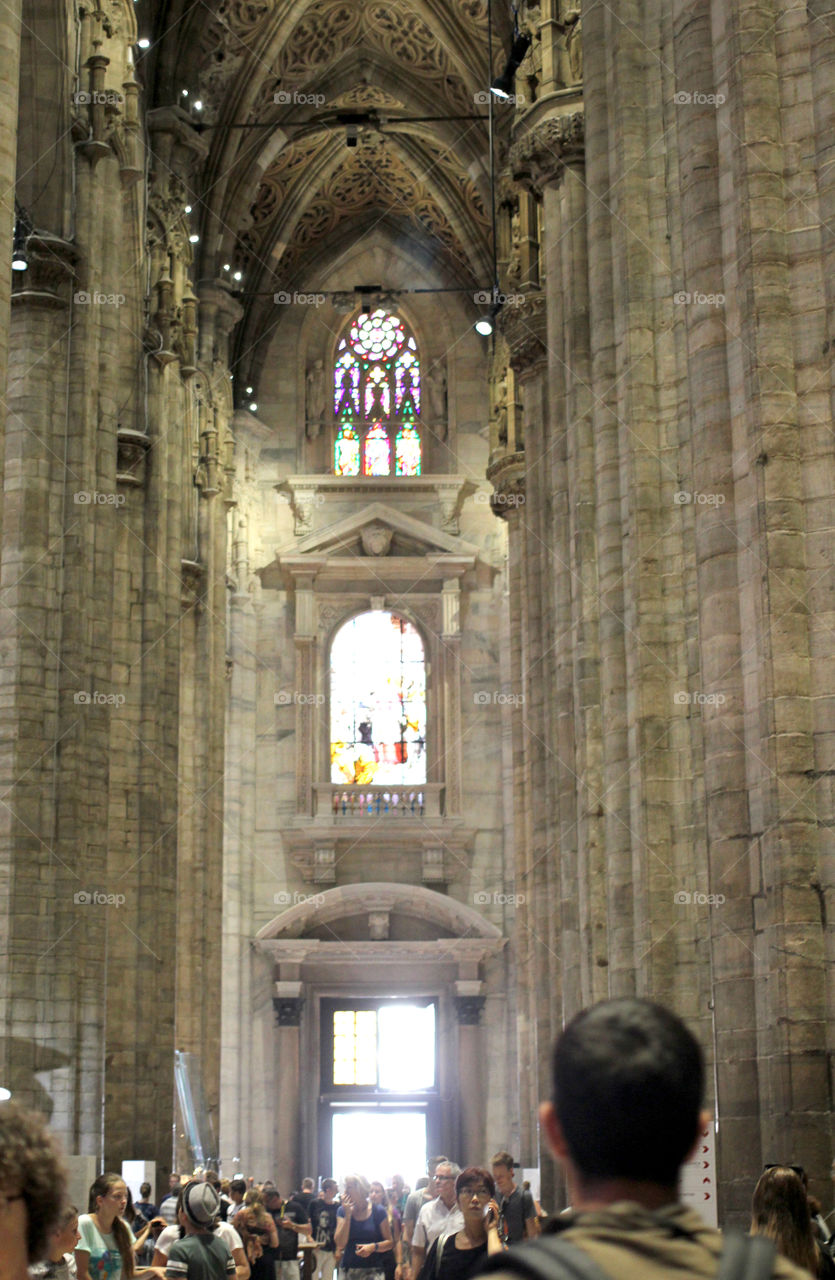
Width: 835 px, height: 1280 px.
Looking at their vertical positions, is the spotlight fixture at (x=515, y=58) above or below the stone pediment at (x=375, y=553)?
above

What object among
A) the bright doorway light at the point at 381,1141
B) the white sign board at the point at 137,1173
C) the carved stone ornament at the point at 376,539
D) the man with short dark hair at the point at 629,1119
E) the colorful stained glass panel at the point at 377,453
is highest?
the colorful stained glass panel at the point at 377,453

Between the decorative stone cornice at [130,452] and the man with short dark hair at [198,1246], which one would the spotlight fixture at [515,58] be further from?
the man with short dark hair at [198,1246]

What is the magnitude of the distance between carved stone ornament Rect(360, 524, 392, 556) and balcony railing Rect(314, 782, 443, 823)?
4769 mm

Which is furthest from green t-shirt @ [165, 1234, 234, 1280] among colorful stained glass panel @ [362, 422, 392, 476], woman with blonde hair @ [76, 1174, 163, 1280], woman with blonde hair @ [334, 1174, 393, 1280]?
colorful stained glass panel @ [362, 422, 392, 476]

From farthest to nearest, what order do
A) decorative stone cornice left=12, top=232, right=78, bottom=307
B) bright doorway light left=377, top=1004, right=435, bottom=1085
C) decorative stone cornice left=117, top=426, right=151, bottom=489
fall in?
bright doorway light left=377, top=1004, right=435, bottom=1085 → decorative stone cornice left=117, top=426, right=151, bottom=489 → decorative stone cornice left=12, top=232, right=78, bottom=307

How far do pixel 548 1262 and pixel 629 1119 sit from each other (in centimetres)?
28

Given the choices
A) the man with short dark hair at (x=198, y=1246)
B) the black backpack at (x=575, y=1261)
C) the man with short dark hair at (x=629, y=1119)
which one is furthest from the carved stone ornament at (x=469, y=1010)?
the black backpack at (x=575, y=1261)

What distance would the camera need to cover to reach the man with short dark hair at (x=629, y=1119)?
2.51 metres

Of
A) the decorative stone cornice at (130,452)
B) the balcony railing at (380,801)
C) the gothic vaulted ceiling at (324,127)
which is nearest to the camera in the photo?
the decorative stone cornice at (130,452)

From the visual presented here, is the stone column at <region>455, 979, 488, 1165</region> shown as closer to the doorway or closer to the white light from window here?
the doorway

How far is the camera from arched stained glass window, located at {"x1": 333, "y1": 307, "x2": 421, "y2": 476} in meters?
38.3

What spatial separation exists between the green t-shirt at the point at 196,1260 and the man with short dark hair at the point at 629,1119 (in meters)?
6.40

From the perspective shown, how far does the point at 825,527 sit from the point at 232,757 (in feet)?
86.1

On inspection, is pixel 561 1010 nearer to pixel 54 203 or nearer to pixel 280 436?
pixel 54 203
